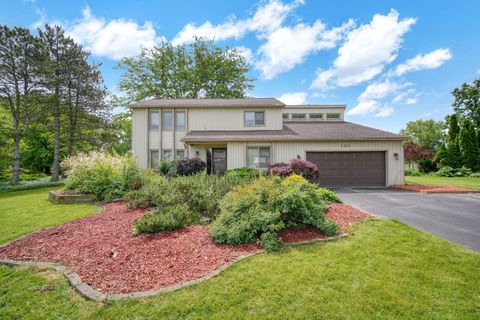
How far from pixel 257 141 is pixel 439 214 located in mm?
8549

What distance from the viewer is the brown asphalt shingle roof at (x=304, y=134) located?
40.6 ft

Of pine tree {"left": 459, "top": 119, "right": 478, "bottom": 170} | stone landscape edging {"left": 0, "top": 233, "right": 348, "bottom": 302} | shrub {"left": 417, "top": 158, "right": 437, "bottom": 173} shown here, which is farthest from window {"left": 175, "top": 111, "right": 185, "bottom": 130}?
pine tree {"left": 459, "top": 119, "right": 478, "bottom": 170}

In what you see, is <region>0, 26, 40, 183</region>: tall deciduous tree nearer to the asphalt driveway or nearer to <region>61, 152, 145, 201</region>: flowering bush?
<region>61, 152, 145, 201</region>: flowering bush

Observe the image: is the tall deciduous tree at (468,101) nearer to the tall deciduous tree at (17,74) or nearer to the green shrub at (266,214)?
the green shrub at (266,214)

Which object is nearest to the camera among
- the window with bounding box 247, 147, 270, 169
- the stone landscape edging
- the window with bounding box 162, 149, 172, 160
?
the stone landscape edging

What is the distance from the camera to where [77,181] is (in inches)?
332

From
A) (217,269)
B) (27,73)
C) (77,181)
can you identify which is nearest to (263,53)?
(77,181)

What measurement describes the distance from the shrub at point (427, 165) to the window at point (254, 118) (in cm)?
2017

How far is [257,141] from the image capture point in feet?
41.7

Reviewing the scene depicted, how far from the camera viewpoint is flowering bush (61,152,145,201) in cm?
802

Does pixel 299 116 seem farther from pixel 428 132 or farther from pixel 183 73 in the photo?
pixel 428 132

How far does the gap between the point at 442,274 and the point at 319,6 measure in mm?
11835

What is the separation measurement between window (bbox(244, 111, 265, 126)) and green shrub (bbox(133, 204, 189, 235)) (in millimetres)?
10588

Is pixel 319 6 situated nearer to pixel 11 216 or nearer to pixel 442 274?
pixel 442 274
